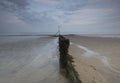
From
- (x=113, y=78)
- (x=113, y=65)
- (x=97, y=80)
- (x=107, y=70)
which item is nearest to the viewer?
(x=97, y=80)

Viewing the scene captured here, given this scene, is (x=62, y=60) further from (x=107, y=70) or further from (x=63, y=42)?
(x=107, y=70)

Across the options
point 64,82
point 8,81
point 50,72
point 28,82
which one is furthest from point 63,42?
point 8,81

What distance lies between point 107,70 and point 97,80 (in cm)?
205

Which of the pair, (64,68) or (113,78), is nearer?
(113,78)

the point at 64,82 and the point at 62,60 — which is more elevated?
the point at 62,60

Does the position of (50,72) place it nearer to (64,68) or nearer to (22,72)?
(64,68)

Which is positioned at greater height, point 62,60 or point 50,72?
point 62,60

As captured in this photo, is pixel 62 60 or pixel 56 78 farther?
pixel 62 60

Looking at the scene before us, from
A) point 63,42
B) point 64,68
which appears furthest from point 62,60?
point 63,42

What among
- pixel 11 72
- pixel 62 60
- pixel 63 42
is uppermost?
pixel 63 42

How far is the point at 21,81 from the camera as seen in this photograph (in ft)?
22.7

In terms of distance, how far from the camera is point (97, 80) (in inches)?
252

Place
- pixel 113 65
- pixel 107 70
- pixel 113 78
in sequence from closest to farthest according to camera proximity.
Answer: pixel 113 78
pixel 107 70
pixel 113 65

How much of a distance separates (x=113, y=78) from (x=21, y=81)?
14.9 ft
